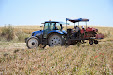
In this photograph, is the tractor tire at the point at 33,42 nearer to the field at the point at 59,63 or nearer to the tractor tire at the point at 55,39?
the tractor tire at the point at 55,39

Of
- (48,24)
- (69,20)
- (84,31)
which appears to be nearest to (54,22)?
(48,24)

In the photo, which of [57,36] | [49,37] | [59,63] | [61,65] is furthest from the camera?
[49,37]

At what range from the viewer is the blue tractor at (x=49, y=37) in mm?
11273

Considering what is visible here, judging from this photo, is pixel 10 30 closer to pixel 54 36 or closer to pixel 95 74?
pixel 54 36

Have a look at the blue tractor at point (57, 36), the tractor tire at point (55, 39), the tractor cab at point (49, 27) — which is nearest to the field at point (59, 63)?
the tractor tire at point (55, 39)

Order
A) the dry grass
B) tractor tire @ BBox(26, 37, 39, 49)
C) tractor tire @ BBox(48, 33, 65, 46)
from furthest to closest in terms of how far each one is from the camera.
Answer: tractor tire @ BBox(26, 37, 39, 49) < tractor tire @ BBox(48, 33, 65, 46) < the dry grass

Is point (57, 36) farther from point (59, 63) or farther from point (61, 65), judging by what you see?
point (61, 65)

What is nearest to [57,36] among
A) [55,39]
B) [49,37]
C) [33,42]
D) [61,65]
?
[55,39]

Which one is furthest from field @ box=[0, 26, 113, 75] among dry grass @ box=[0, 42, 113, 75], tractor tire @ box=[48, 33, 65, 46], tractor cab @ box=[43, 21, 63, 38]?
tractor cab @ box=[43, 21, 63, 38]

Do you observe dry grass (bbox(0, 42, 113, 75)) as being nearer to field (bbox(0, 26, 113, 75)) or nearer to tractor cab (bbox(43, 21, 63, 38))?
field (bbox(0, 26, 113, 75))

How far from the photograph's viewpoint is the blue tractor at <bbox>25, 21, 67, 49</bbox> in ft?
37.0

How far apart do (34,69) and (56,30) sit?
256 inches

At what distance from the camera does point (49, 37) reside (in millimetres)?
11383

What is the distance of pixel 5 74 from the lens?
4668mm
